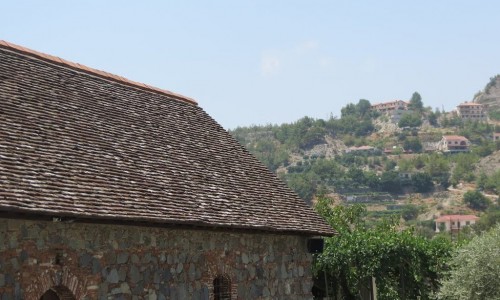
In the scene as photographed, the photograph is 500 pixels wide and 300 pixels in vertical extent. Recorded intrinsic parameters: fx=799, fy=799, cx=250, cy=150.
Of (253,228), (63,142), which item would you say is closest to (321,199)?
(253,228)

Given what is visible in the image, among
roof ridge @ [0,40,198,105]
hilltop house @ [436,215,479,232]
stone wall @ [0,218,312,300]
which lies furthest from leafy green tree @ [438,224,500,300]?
hilltop house @ [436,215,479,232]

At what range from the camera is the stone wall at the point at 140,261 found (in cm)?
1029

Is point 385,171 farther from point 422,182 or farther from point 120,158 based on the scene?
point 120,158

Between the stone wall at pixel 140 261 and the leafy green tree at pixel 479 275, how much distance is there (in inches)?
239

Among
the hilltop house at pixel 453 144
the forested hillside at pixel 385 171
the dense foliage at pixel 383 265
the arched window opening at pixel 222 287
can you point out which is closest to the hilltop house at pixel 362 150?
the forested hillside at pixel 385 171

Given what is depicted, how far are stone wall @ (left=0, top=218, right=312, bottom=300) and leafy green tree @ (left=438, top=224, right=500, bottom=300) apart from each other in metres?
6.08

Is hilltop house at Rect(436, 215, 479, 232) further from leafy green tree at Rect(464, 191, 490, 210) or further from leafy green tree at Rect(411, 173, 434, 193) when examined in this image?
leafy green tree at Rect(411, 173, 434, 193)

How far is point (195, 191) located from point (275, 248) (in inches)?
97.4

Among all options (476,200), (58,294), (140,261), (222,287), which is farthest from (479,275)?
A: (476,200)

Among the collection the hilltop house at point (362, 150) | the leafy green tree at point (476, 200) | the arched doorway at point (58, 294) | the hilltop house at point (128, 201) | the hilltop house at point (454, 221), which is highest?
the hilltop house at point (362, 150)

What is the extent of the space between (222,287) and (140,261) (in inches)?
98.7

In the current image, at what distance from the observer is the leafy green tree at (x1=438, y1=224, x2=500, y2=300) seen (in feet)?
66.7

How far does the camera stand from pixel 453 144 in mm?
196375

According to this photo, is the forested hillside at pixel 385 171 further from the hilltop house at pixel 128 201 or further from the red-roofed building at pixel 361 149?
the hilltop house at pixel 128 201
